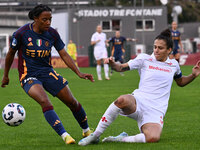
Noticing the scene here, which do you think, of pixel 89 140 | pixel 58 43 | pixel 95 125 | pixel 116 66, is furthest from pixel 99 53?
pixel 89 140

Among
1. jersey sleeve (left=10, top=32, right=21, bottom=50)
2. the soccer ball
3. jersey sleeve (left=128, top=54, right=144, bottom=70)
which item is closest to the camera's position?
jersey sleeve (left=128, top=54, right=144, bottom=70)

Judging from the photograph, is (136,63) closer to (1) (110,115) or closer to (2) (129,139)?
(1) (110,115)

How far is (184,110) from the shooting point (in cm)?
1156

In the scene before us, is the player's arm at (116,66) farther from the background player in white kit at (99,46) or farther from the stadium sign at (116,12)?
the stadium sign at (116,12)

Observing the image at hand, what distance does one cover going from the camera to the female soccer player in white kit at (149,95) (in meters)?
6.97

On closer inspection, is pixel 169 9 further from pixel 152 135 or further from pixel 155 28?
pixel 152 135

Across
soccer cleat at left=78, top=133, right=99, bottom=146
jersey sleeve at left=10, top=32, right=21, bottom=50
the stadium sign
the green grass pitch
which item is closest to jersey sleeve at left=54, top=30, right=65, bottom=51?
jersey sleeve at left=10, top=32, right=21, bottom=50

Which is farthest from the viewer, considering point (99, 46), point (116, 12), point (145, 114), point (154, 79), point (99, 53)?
point (116, 12)

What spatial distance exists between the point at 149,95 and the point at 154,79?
24 cm

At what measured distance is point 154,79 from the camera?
723 cm

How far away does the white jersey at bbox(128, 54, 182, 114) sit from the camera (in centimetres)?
718

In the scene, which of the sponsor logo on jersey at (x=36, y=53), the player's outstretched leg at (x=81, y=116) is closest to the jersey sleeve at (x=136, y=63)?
the player's outstretched leg at (x=81, y=116)

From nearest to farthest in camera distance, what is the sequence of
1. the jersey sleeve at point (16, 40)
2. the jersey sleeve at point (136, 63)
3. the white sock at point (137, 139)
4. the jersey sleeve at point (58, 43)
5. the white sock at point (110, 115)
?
the white sock at point (110, 115), the white sock at point (137, 139), the jersey sleeve at point (136, 63), the jersey sleeve at point (16, 40), the jersey sleeve at point (58, 43)

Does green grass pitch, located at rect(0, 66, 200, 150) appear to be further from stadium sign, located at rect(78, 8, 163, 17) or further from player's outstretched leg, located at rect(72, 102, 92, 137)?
stadium sign, located at rect(78, 8, 163, 17)
